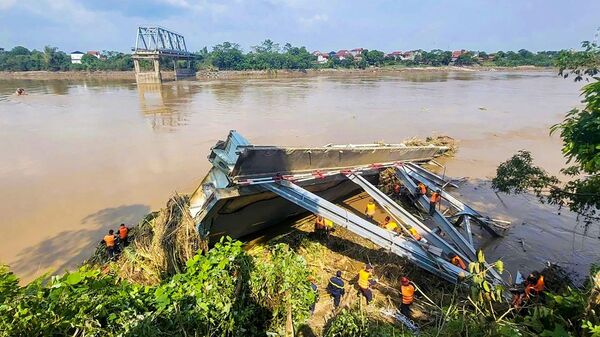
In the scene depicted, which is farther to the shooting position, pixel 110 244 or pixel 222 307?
pixel 110 244

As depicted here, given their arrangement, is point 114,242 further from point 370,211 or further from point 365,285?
point 370,211

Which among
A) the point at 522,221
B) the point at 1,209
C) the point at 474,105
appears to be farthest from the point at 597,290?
the point at 474,105

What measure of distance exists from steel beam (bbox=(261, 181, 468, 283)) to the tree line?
77.5m

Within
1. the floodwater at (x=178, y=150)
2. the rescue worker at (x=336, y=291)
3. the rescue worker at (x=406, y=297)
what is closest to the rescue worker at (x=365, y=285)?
the rescue worker at (x=336, y=291)

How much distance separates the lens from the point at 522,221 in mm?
8852

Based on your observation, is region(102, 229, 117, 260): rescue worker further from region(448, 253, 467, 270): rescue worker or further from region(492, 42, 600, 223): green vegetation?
region(492, 42, 600, 223): green vegetation

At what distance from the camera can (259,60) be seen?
3302 inches

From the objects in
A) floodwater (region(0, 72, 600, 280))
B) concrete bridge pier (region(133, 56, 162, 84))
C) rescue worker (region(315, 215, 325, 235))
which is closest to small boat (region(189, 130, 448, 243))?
rescue worker (region(315, 215, 325, 235))

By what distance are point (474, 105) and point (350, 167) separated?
28.4 meters

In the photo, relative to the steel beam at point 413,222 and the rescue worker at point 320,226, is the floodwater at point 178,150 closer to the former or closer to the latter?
the steel beam at point 413,222

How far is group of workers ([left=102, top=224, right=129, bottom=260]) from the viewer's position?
646 cm

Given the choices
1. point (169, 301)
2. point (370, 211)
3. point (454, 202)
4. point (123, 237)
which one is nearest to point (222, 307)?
point (169, 301)

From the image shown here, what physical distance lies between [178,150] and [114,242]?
938 centimetres

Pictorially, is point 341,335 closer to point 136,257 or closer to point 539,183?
point 136,257
